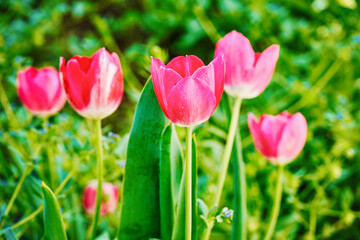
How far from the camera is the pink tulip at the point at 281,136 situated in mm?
701

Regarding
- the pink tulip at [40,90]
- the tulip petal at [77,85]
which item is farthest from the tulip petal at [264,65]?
the pink tulip at [40,90]

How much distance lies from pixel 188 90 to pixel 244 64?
164 millimetres

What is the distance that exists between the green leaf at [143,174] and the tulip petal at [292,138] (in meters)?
0.21

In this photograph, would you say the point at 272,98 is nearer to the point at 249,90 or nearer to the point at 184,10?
the point at 184,10

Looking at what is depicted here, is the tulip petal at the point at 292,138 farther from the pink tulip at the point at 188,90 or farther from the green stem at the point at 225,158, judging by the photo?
the pink tulip at the point at 188,90

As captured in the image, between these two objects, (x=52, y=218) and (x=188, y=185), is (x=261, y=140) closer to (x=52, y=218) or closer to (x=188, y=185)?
(x=188, y=185)

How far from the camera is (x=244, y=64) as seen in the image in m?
0.65

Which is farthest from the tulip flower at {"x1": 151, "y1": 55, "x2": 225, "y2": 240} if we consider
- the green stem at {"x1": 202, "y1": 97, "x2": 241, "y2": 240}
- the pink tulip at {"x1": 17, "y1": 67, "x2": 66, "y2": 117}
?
the pink tulip at {"x1": 17, "y1": 67, "x2": 66, "y2": 117}

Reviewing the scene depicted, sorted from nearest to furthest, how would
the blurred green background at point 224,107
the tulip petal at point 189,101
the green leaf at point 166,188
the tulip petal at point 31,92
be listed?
1. the tulip petal at point 189,101
2. the green leaf at point 166,188
3. the tulip petal at point 31,92
4. the blurred green background at point 224,107

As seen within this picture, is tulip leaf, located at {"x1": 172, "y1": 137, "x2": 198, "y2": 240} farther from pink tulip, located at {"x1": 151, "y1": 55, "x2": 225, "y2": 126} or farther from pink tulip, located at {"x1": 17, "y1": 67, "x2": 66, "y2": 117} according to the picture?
pink tulip, located at {"x1": 17, "y1": 67, "x2": 66, "y2": 117}

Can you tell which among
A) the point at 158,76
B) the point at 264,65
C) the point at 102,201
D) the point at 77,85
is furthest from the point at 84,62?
the point at 102,201

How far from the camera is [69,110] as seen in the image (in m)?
1.63

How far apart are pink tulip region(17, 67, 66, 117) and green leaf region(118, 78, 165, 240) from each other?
28 cm

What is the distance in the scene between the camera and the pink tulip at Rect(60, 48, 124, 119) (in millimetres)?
590
